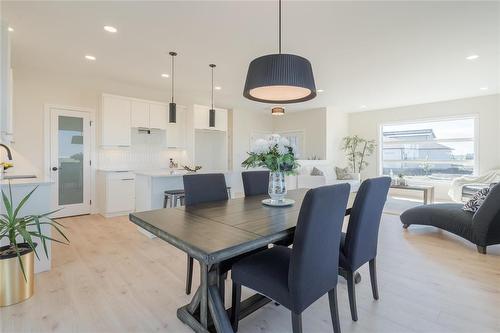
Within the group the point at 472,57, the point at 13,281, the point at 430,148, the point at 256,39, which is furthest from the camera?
the point at 430,148

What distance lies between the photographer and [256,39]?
10.6ft

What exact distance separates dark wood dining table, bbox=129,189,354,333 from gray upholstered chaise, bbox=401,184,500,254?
2.51m

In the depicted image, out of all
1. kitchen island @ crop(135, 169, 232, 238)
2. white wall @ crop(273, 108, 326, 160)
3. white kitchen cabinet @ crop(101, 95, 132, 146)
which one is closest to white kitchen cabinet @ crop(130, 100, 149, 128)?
white kitchen cabinet @ crop(101, 95, 132, 146)

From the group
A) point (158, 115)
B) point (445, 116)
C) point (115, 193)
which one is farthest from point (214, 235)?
point (445, 116)

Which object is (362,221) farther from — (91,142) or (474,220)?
(91,142)

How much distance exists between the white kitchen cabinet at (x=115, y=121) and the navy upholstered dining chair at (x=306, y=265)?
4433 mm

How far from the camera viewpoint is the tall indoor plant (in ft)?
25.7

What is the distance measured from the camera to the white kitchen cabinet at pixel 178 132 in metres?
5.93

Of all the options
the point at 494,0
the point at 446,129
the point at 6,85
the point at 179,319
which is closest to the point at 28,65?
the point at 6,85

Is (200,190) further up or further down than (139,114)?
further down

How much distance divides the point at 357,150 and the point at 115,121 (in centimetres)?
675

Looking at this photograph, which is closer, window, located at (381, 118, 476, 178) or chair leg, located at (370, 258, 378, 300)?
chair leg, located at (370, 258, 378, 300)

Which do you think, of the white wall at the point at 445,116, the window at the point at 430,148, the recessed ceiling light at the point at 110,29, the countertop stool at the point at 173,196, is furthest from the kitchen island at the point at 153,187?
the window at the point at 430,148

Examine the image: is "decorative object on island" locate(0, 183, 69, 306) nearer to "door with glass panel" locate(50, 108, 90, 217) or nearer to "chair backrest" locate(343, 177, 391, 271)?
"chair backrest" locate(343, 177, 391, 271)
